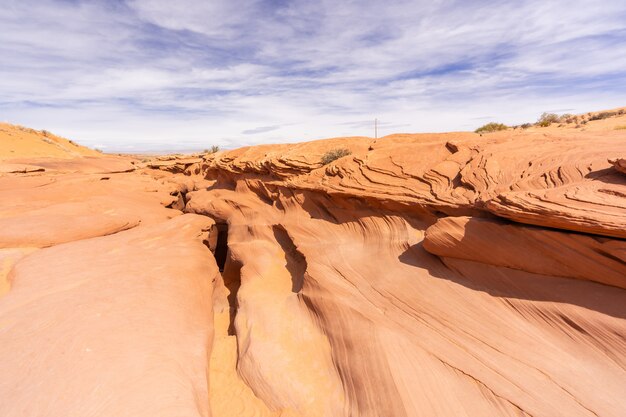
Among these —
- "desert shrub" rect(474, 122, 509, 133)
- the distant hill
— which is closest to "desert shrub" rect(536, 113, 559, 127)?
"desert shrub" rect(474, 122, 509, 133)

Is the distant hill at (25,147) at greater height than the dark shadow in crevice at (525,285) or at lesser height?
greater

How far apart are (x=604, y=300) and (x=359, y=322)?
3.36 meters

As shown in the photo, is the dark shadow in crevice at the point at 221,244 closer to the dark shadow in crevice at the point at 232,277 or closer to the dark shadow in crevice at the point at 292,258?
the dark shadow in crevice at the point at 232,277

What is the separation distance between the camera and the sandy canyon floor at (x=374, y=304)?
3600 millimetres

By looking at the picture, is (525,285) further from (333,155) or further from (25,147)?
(25,147)

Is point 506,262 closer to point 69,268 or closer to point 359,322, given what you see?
point 359,322

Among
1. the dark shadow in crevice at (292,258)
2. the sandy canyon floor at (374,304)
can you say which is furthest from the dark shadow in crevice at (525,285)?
the dark shadow in crevice at (292,258)

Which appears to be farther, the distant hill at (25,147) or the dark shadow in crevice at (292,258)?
the distant hill at (25,147)

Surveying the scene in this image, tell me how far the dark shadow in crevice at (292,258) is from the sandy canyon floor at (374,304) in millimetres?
124

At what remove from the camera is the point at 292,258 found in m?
8.71

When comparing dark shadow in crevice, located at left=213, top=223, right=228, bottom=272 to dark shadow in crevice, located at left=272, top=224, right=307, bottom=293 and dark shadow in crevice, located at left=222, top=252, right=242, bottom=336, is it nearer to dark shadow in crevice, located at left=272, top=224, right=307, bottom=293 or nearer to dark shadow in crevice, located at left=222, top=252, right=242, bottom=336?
dark shadow in crevice, located at left=222, top=252, right=242, bottom=336

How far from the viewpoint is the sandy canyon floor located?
3.60 metres

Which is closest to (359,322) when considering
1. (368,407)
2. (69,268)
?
(368,407)

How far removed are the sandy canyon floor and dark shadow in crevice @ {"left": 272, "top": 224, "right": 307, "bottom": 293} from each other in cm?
12
